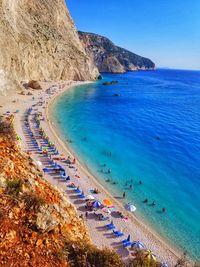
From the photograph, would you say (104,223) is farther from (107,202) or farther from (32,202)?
(32,202)

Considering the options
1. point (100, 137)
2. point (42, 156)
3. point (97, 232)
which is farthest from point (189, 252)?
point (100, 137)

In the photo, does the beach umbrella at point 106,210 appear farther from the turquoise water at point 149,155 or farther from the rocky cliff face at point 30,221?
the rocky cliff face at point 30,221

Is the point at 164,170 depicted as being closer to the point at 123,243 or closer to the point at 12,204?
the point at 123,243

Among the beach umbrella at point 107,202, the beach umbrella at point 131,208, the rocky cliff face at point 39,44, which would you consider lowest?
the beach umbrella at point 131,208

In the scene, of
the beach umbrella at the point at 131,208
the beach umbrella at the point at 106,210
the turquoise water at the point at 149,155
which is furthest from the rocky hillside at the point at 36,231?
the turquoise water at the point at 149,155

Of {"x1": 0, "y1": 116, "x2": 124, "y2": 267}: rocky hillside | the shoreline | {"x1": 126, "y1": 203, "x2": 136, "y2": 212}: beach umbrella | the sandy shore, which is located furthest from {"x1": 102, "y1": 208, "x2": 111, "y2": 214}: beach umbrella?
{"x1": 0, "y1": 116, "x2": 124, "y2": 267}: rocky hillside
